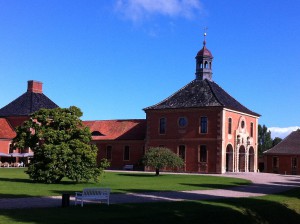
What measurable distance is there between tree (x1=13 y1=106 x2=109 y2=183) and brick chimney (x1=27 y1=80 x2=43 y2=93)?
1426 inches

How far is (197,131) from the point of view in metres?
49.0

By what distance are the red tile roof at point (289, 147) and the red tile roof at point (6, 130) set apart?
30602mm

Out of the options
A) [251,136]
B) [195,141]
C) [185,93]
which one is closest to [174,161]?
[195,141]

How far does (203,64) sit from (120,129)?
12.7 meters

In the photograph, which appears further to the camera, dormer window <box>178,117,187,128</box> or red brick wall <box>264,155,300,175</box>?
red brick wall <box>264,155,300,175</box>

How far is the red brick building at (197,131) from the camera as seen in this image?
47906mm

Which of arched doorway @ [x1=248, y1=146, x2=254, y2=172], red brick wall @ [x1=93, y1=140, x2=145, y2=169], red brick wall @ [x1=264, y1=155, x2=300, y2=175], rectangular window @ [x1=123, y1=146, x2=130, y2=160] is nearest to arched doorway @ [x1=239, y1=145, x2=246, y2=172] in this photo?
arched doorway @ [x1=248, y1=146, x2=254, y2=172]

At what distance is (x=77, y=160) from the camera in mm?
27359

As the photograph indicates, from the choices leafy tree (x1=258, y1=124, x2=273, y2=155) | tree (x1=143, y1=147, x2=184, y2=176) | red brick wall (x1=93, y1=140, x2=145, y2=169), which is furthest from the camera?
leafy tree (x1=258, y1=124, x2=273, y2=155)

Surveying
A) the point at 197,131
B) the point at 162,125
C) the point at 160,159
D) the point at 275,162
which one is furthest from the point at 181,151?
the point at 275,162

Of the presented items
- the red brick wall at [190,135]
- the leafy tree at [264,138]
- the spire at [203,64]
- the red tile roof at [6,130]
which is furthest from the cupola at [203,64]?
the leafy tree at [264,138]

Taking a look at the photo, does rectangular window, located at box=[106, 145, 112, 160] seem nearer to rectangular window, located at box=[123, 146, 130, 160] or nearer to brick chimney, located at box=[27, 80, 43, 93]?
rectangular window, located at box=[123, 146, 130, 160]

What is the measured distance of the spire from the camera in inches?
2078

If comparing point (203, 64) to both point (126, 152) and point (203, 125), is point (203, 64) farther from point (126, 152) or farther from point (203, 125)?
point (126, 152)
